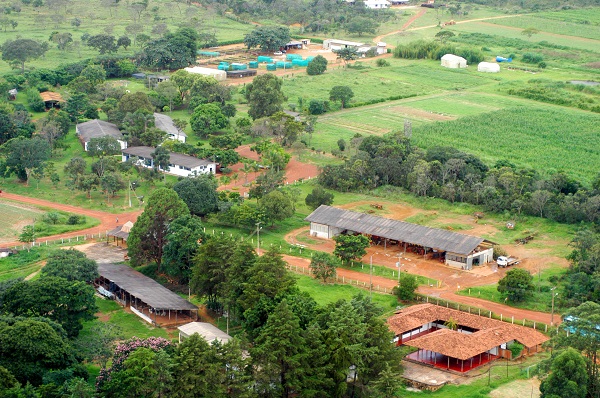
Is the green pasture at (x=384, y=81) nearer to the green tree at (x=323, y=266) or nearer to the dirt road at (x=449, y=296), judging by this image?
the dirt road at (x=449, y=296)

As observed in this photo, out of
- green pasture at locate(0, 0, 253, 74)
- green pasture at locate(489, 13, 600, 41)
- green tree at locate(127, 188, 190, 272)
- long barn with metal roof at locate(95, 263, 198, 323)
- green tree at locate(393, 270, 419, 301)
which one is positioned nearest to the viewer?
long barn with metal roof at locate(95, 263, 198, 323)

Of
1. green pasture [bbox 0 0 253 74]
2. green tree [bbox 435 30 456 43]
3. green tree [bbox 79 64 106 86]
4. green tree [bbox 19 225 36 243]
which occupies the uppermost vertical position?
green pasture [bbox 0 0 253 74]

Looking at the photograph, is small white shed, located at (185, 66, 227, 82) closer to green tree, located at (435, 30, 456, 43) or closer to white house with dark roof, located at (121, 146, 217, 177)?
white house with dark roof, located at (121, 146, 217, 177)

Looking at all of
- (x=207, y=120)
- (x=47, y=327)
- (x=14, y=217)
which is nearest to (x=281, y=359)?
(x=47, y=327)

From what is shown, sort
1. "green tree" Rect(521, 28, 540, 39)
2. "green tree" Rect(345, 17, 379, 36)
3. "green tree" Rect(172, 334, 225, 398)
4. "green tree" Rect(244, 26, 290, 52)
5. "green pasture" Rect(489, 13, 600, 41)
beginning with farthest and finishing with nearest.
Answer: "green tree" Rect(345, 17, 379, 36), "green pasture" Rect(489, 13, 600, 41), "green tree" Rect(521, 28, 540, 39), "green tree" Rect(244, 26, 290, 52), "green tree" Rect(172, 334, 225, 398)

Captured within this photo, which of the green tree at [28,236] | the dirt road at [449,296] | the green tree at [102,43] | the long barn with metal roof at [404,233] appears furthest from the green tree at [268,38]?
the dirt road at [449,296]

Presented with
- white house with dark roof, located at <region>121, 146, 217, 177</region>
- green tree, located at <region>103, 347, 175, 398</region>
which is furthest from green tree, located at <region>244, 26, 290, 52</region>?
green tree, located at <region>103, 347, 175, 398</region>
